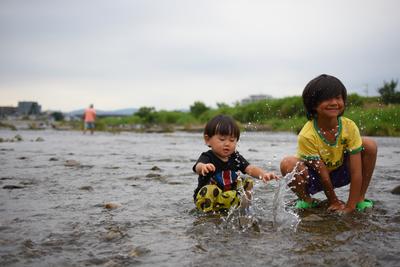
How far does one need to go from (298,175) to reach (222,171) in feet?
2.13

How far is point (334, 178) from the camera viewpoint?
3850 millimetres

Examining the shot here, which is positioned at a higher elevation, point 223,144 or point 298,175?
point 223,144

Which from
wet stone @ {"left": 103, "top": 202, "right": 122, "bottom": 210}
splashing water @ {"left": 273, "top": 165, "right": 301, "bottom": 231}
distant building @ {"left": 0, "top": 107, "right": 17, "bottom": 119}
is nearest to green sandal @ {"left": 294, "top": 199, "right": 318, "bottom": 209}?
splashing water @ {"left": 273, "top": 165, "right": 301, "bottom": 231}

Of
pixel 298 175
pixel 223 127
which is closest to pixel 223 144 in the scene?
pixel 223 127

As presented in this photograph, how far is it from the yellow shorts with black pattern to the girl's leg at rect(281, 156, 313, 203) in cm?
50

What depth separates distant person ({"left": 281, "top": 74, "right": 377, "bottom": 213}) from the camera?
132 inches

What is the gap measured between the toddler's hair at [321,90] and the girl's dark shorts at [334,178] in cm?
59

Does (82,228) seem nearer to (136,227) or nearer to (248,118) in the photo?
(136,227)

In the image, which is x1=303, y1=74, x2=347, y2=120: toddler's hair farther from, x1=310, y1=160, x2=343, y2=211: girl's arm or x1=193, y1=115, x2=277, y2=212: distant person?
x1=193, y1=115, x2=277, y2=212: distant person

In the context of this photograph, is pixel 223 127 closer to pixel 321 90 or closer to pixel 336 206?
pixel 321 90

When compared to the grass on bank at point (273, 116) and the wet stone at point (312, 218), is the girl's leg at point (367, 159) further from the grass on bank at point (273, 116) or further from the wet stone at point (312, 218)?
the grass on bank at point (273, 116)

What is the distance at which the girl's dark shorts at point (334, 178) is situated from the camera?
3.71 m

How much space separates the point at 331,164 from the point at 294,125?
20227mm

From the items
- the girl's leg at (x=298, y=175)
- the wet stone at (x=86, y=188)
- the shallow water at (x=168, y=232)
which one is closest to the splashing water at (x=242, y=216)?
the shallow water at (x=168, y=232)
